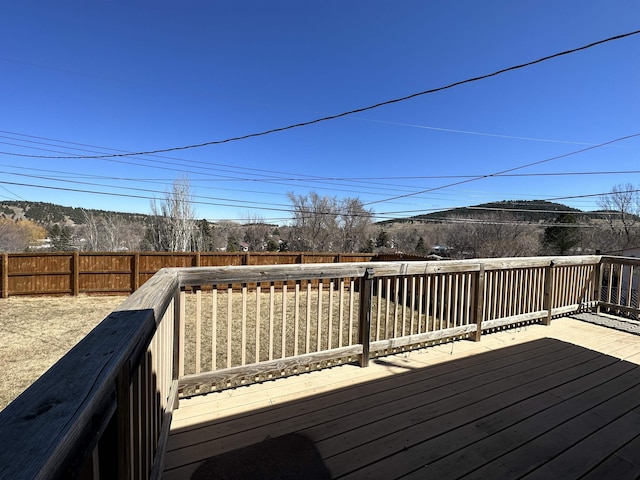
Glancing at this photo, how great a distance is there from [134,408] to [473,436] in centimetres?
199

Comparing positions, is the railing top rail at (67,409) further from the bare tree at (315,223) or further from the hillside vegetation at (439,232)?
the bare tree at (315,223)

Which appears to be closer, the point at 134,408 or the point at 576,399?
the point at 134,408

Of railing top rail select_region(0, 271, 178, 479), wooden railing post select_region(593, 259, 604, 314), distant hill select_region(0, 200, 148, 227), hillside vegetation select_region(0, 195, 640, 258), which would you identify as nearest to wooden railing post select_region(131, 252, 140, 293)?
railing top rail select_region(0, 271, 178, 479)

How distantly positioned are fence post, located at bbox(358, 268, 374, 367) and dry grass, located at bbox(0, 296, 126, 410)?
4.27 m

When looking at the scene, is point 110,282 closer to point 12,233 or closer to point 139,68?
point 139,68

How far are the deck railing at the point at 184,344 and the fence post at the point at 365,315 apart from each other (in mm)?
13

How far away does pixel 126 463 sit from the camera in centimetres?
95

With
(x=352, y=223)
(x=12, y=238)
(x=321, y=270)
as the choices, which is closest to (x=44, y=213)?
(x=12, y=238)

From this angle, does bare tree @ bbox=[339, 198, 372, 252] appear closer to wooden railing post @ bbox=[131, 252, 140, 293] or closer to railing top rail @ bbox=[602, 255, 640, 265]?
wooden railing post @ bbox=[131, 252, 140, 293]

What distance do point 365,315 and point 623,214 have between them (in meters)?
36.4

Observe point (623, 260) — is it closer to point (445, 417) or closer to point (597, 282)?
point (597, 282)

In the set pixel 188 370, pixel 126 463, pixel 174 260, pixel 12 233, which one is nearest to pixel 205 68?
pixel 174 260

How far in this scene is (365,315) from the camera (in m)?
2.85

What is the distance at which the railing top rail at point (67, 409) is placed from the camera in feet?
1.36
